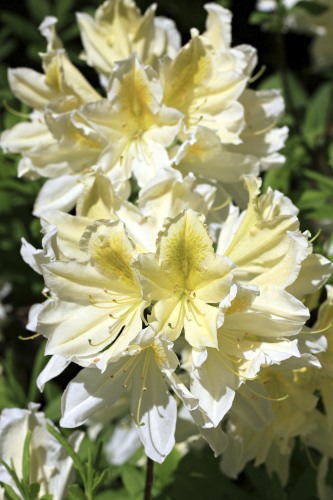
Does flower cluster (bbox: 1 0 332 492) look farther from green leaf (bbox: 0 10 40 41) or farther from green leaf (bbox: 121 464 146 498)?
green leaf (bbox: 0 10 40 41)

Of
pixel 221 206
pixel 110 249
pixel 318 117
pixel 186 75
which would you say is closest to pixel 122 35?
pixel 186 75

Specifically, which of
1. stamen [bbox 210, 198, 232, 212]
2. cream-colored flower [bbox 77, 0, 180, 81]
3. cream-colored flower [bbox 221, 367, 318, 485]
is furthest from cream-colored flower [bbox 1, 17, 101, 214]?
cream-colored flower [bbox 221, 367, 318, 485]

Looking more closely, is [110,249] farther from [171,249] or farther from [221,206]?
[221,206]

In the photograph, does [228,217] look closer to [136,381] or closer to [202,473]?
[136,381]

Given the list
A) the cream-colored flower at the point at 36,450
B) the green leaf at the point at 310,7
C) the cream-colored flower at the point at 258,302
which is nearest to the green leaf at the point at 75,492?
the cream-colored flower at the point at 36,450

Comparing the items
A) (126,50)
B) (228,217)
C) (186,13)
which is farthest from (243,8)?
(228,217)
